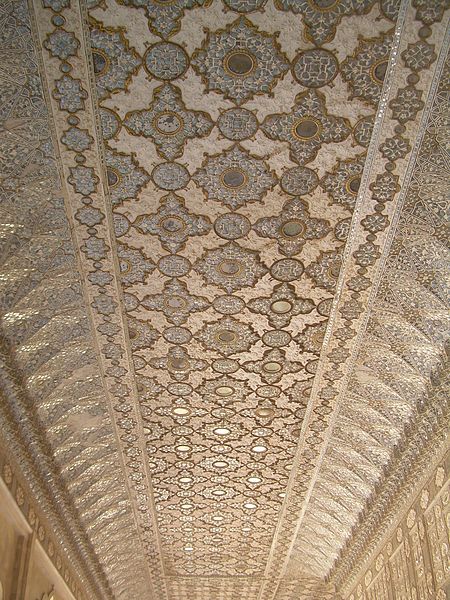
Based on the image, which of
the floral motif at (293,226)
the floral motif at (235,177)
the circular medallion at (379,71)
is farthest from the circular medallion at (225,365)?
the circular medallion at (379,71)

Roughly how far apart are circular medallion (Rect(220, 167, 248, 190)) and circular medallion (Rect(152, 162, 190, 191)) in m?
0.27

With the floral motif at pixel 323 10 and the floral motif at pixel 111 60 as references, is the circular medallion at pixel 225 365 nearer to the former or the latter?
the floral motif at pixel 111 60

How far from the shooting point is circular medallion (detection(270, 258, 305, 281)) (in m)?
5.57

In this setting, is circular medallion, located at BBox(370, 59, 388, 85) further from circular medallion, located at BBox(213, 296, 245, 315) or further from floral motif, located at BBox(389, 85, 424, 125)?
circular medallion, located at BBox(213, 296, 245, 315)

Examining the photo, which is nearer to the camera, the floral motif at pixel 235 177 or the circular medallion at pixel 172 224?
the floral motif at pixel 235 177

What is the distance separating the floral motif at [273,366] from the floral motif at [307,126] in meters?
2.57

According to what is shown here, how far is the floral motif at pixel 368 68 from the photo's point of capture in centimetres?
399

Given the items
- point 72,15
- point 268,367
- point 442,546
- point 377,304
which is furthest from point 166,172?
point 442,546

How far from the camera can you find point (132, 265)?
5551 millimetres

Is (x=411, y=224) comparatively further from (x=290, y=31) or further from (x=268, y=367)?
(x=268, y=367)

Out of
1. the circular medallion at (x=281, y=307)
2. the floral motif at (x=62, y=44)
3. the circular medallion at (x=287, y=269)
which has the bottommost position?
the circular medallion at (x=281, y=307)

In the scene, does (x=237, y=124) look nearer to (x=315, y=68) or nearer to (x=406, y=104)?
(x=315, y=68)

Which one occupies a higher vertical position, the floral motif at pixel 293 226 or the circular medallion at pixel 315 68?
the circular medallion at pixel 315 68

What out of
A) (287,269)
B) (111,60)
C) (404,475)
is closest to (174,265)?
(287,269)
